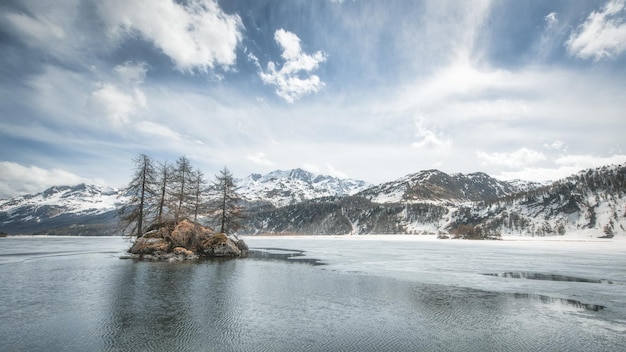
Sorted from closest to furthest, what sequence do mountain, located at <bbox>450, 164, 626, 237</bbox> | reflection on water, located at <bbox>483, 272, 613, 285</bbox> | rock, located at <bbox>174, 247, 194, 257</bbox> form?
reflection on water, located at <bbox>483, 272, 613, 285</bbox> → rock, located at <bbox>174, 247, 194, 257</bbox> → mountain, located at <bbox>450, 164, 626, 237</bbox>

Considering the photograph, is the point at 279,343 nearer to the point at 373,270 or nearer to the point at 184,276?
the point at 184,276

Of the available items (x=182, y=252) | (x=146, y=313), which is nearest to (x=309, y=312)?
(x=146, y=313)

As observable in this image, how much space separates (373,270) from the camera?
95.6 ft

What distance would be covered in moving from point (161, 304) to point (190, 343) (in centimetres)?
634

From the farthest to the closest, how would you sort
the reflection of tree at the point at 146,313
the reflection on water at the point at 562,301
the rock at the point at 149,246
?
the rock at the point at 149,246 → the reflection on water at the point at 562,301 → the reflection of tree at the point at 146,313

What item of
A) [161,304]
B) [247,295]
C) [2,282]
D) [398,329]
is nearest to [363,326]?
[398,329]

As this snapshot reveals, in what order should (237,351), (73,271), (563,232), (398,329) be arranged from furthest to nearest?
(563,232), (73,271), (398,329), (237,351)

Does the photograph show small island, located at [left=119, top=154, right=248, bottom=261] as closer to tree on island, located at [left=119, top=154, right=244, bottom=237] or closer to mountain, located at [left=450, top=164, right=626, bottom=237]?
tree on island, located at [left=119, top=154, right=244, bottom=237]

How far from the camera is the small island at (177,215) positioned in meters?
41.2

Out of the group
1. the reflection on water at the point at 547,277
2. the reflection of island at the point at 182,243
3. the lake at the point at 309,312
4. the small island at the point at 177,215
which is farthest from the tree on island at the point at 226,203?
the reflection on water at the point at 547,277

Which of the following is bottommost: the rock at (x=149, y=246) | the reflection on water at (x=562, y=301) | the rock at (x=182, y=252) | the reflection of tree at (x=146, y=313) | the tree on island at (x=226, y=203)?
the reflection on water at (x=562, y=301)

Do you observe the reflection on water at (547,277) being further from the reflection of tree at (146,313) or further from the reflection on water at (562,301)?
the reflection of tree at (146,313)

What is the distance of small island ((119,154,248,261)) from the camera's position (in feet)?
135

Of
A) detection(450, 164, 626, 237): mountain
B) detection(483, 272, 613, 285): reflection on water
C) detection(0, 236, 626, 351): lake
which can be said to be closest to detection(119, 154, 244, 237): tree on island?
detection(0, 236, 626, 351): lake
